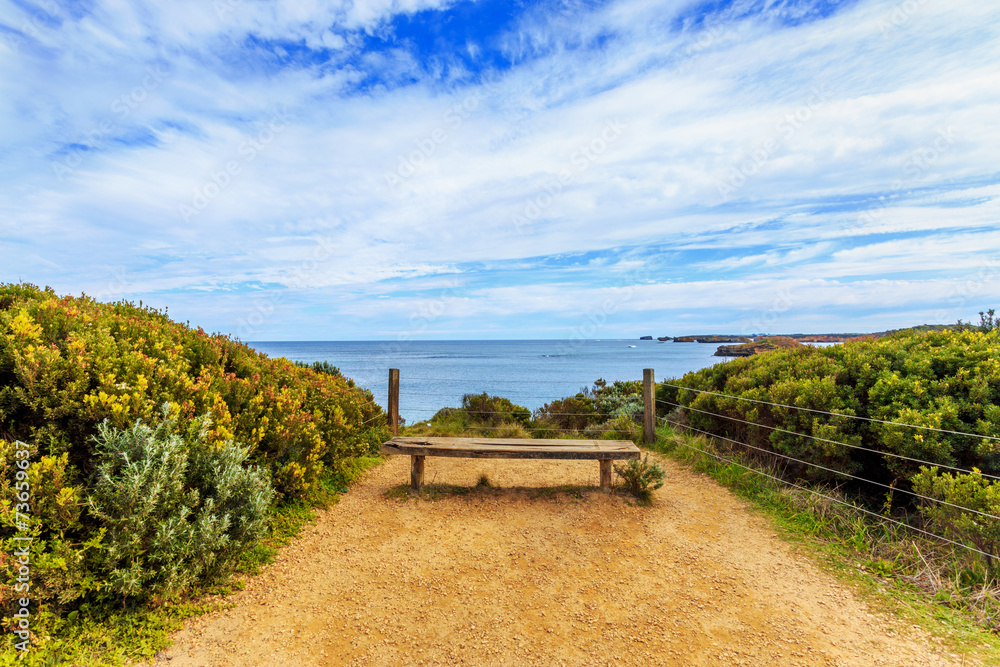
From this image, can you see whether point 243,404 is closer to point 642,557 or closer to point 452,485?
point 452,485

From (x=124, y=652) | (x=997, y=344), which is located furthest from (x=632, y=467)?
(x=124, y=652)

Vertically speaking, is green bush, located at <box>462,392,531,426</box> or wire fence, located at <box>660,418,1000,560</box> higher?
green bush, located at <box>462,392,531,426</box>

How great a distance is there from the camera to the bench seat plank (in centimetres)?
510

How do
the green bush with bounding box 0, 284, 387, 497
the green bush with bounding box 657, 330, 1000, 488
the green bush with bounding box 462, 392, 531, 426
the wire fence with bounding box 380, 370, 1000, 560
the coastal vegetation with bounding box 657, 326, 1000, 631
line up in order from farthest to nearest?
the green bush with bounding box 462, 392, 531, 426 < the green bush with bounding box 657, 330, 1000, 488 < the wire fence with bounding box 380, 370, 1000, 560 < the coastal vegetation with bounding box 657, 326, 1000, 631 < the green bush with bounding box 0, 284, 387, 497

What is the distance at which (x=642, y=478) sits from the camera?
533 centimetres

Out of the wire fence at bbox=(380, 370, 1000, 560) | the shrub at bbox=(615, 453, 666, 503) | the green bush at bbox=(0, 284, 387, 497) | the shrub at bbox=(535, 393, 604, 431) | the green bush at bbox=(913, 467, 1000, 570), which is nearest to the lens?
the green bush at bbox=(0, 284, 387, 497)

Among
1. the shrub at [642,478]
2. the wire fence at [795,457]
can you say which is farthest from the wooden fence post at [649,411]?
the shrub at [642,478]

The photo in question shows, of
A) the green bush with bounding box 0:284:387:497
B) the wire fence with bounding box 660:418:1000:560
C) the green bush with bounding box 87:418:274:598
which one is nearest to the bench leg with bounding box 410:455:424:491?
the green bush with bounding box 0:284:387:497

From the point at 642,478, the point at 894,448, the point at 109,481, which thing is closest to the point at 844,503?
the point at 894,448

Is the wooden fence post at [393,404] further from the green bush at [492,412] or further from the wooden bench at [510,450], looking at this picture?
the wooden bench at [510,450]

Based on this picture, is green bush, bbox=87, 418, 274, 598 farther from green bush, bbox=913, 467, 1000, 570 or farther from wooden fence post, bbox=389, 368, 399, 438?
green bush, bbox=913, 467, 1000, 570

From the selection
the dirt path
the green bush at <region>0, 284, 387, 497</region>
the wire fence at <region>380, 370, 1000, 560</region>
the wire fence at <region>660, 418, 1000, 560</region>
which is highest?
the green bush at <region>0, 284, 387, 497</region>

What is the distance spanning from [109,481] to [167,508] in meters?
0.40

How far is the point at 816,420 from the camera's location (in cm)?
523
